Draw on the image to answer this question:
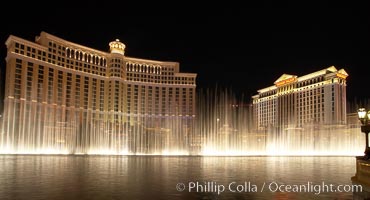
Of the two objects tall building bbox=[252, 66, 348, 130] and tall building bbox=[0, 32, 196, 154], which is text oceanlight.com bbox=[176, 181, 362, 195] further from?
tall building bbox=[252, 66, 348, 130]

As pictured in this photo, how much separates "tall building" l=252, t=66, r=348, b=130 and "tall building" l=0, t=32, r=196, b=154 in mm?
26023

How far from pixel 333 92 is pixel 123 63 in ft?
180

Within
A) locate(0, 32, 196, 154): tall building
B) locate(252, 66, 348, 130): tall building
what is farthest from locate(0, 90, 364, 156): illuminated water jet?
locate(252, 66, 348, 130): tall building

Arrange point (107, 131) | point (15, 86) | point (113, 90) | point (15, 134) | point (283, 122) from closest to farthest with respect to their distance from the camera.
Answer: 1. point (15, 134)
2. point (15, 86)
3. point (107, 131)
4. point (113, 90)
5. point (283, 122)

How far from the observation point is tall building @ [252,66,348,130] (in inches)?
3565

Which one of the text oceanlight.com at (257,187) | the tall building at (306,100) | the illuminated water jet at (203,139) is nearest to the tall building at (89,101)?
the illuminated water jet at (203,139)

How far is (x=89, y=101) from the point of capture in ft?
296

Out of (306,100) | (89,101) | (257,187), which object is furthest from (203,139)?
(257,187)

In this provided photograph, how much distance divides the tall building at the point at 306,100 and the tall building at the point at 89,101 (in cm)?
2602

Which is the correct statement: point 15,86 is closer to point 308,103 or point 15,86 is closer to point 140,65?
point 140,65

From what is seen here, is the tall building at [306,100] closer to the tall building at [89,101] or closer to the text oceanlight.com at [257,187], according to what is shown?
the tall building at [89,101]

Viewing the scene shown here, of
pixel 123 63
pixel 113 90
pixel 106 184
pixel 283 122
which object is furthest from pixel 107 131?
pixel 106 184

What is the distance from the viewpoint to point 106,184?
13.8 m

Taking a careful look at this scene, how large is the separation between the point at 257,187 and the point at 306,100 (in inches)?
3601
